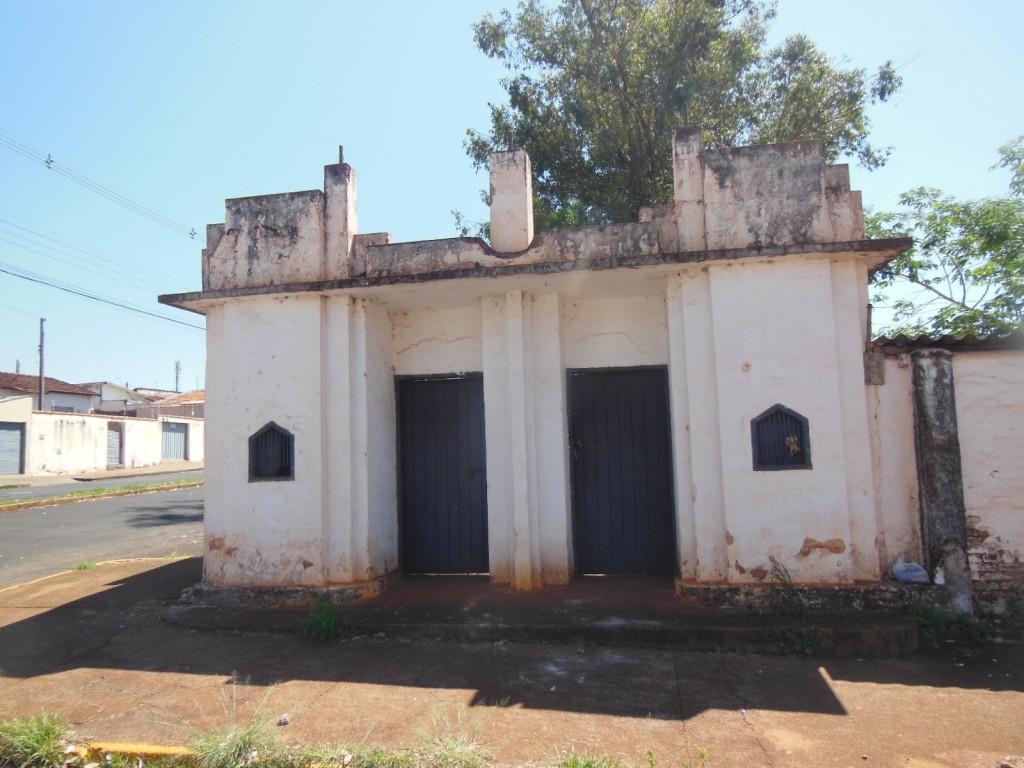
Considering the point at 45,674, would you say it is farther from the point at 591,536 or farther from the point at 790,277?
the point at 790,277

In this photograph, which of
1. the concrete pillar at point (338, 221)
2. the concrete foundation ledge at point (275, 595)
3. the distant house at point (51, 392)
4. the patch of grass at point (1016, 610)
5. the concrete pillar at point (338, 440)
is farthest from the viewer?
the distant house at point (51, 392)

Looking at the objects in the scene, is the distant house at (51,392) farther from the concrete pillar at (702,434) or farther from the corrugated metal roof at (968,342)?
the corrugated metal roof at (968,342)

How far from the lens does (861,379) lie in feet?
17.4

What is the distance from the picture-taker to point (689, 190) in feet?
18.7

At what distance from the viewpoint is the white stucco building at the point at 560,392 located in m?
5.30

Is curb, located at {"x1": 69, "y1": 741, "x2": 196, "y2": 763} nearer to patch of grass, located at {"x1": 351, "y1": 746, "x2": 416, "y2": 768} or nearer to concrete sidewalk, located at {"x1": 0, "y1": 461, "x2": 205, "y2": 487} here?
patch of grass, located at {"x1": 351, "y1": 746, "x2": 416, "y2": 768}

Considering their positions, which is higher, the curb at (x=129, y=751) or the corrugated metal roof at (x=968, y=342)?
the corrugated metal roof at (x=968, y=342)

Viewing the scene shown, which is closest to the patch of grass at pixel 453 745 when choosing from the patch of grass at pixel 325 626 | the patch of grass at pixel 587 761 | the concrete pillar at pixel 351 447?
the patch of grass at pixel 587 761

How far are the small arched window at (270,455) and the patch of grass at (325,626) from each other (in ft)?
4.78

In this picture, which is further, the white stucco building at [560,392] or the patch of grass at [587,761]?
the white stucco building at [560,392]

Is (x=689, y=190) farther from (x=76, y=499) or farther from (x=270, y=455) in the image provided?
(x=76, y=499)

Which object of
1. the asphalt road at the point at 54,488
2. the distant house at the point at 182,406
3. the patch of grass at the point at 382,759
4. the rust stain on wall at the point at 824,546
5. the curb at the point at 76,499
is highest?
the distant house at the point at 182,406

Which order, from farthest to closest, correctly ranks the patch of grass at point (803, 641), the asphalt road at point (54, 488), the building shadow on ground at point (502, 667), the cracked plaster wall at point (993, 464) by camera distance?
the asphalt road at point (54, 488), the cracked plaster wall at point (993, 464), the patch of grass at point (803, 641), the building shadow on ground at point (502, 667)

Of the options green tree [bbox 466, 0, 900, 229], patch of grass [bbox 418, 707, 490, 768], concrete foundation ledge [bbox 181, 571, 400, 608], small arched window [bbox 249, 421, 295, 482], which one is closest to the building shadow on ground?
patch of grass [bbox 418, 707, 490, 768]
